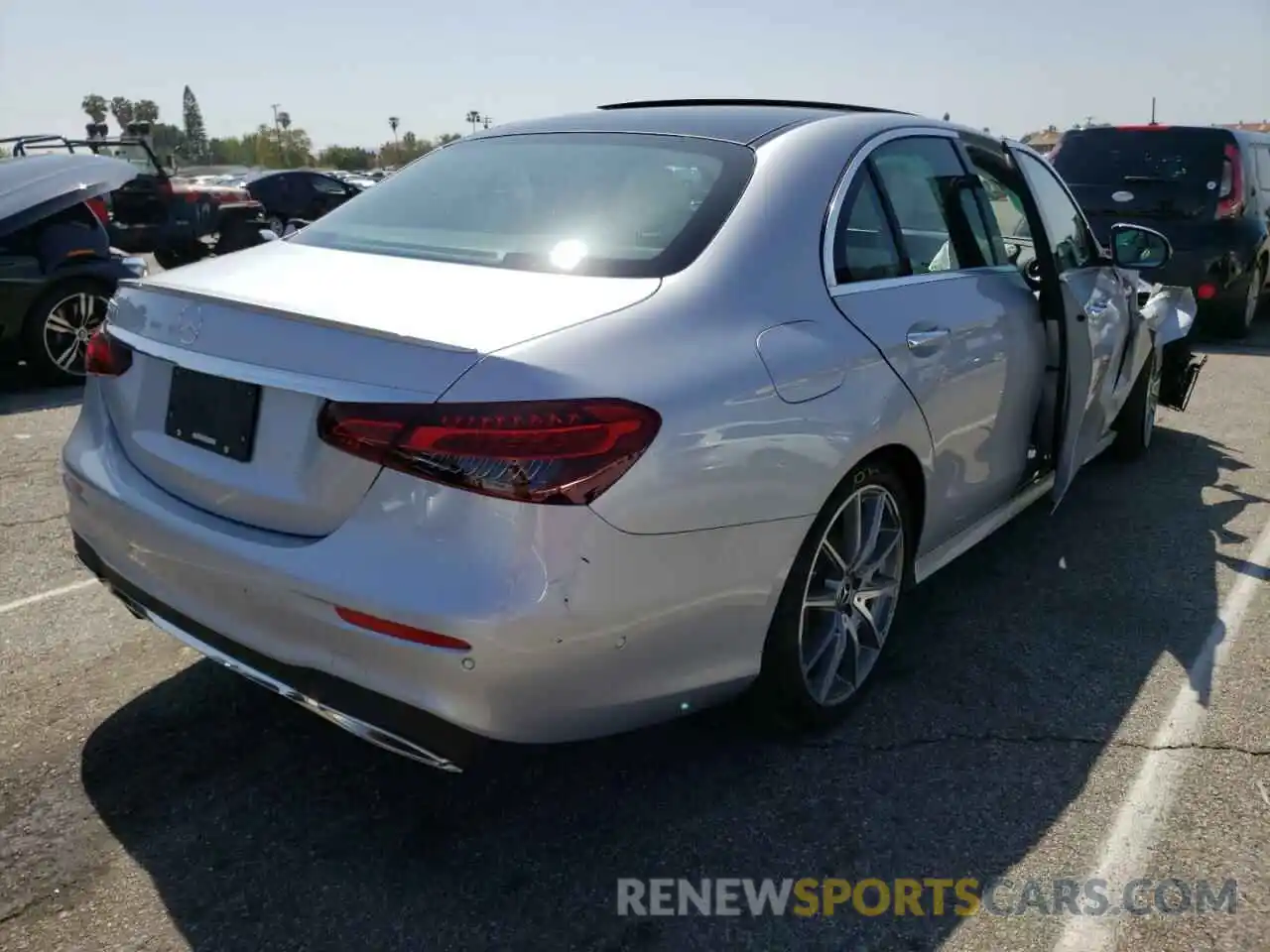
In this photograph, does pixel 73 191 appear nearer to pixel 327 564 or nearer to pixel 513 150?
pixel 513 150

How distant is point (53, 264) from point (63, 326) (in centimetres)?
43

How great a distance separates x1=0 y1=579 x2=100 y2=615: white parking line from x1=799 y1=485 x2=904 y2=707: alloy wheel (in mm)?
2689

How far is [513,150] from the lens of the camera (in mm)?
3289

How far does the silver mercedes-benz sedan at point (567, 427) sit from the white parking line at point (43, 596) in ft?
4.02

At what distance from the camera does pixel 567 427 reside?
2.04m

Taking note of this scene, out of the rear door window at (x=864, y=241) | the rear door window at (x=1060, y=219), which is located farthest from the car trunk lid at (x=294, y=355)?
the rear door window at (x=1060, y=219)

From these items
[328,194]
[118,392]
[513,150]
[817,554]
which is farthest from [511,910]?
[328,194]

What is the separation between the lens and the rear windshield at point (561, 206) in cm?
261

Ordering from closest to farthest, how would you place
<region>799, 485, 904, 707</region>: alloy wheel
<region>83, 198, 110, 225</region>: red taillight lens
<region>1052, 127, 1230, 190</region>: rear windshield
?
<region>799, 485, 904, 707</region>: alloy wheel < <region>83, 198, 110, 225</region>: red taillight lens < <region>1052, 127, 1230, 190</region>: rear windshield

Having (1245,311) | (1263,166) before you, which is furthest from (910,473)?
(1263,166)

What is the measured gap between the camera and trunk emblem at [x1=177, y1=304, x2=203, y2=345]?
8.00 ft

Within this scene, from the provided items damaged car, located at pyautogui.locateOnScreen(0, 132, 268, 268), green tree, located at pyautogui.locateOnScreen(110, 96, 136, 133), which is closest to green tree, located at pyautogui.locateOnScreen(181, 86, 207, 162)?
green tree, located at pyautogui.locateOnScreen(110, 96, 136, 133)

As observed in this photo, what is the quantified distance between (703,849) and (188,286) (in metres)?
1.81

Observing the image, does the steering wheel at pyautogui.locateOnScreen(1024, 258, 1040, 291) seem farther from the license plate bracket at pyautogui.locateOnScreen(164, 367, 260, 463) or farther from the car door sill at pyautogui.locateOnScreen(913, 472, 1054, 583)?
the license plate bracket at pyautogui.locateOnScreen(164, 367, 260, 463)
